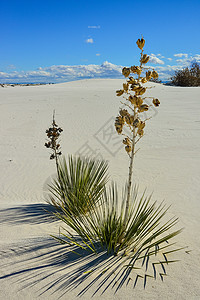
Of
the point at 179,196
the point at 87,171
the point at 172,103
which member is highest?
the point at 172,103

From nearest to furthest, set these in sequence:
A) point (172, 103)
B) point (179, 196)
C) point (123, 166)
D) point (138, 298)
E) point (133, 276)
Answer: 1. point (138, 298)
2. point (133, 276)
3. point (179, 196)
4. point (123, 166)
5. point (172, 103)

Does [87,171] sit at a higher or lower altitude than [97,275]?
higher

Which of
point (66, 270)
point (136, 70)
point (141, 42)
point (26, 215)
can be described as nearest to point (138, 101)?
point (136, 70)

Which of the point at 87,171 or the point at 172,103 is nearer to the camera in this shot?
the point at 87,171

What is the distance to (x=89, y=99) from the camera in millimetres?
13250

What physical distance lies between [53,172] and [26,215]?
2.35m

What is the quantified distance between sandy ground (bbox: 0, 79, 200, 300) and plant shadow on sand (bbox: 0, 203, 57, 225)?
0.04 ft

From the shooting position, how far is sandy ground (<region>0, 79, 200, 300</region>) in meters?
1.78

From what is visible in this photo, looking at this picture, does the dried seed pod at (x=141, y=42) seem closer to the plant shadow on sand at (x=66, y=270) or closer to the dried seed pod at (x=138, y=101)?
the dried seed pod at (x=138, y=101)

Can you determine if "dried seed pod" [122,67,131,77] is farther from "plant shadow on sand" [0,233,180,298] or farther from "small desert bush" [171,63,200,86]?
"small desert bush" [171,63,200,86]

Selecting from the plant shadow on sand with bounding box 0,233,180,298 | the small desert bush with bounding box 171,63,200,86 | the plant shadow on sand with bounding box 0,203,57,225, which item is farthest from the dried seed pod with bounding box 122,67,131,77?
the small desert bush with bounding box 171,63,200,86

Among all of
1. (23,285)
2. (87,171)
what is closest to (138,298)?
(23,285)

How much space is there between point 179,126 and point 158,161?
3691mm

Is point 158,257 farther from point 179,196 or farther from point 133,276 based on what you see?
point 179,196
